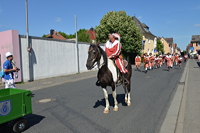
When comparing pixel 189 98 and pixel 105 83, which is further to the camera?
pixel 189 98

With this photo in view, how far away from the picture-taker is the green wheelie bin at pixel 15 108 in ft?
12.0

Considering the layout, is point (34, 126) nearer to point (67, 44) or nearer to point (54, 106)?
point (54, 106)

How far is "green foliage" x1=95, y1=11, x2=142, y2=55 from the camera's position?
2908 centimetres

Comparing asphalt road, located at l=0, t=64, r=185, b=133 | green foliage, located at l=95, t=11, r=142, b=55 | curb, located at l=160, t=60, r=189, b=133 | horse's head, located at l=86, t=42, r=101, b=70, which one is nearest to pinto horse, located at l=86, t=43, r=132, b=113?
horse's head, located at l=86, t=42, r=101, b=70

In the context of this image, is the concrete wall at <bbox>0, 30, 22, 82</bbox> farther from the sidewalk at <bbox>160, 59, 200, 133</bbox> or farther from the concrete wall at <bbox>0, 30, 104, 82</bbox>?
the sidewalk at <bbox>160, 59, 200, 133</bbox>

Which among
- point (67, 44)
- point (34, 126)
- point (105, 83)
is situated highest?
point (67, 44)

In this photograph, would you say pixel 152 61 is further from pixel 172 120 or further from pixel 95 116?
pixel 95 116

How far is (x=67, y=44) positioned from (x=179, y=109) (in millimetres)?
13236

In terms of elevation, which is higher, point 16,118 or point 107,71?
point 107,71

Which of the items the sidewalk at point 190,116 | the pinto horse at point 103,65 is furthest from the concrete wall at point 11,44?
the sidewalk at point 190,116

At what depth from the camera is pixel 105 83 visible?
5133mm

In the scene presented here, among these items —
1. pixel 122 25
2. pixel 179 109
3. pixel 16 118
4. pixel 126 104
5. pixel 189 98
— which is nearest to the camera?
pixel 16 118

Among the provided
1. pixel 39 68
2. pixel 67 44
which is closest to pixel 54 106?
pixel 39 68

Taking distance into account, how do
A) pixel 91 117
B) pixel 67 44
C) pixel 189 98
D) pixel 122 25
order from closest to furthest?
1. pixel 91 117
2. pixel 189 98
3. pixel 67 44
4. pixel 122 25
